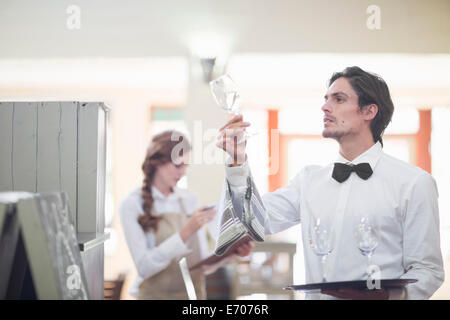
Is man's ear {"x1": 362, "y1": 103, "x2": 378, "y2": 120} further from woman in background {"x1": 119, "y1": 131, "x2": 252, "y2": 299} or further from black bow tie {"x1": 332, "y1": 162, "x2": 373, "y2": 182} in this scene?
woman in background {"x1": 119, "y1": 131, "x2": 252, "y2": 299}

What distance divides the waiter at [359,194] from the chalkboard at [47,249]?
0.51 meters

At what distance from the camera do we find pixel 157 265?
2090 mm

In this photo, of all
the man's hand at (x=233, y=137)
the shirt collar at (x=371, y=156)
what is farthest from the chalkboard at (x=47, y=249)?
the shirt collar at (x=371, y=156)

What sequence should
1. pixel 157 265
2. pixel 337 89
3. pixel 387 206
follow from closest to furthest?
pixel 387 206 < pixel 337 89 < pixel 157 265

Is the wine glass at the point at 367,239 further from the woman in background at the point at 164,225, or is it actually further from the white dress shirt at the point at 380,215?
the woman in background at the point at 164,225

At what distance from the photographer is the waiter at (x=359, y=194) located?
1290 millimetres

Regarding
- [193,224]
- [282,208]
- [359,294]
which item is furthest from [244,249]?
[359,294]

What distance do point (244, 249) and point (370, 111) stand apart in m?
0.86

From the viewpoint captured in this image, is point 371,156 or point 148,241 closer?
point 371,156

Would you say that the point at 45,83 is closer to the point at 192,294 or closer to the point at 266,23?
the point at 266,23

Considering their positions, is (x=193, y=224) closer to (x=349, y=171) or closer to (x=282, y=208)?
(x=282, y=208)

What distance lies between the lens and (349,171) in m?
1.47
